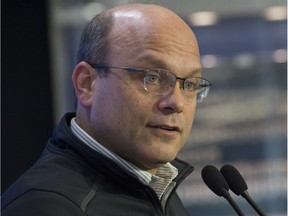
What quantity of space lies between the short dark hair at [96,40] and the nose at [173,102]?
0.20 m

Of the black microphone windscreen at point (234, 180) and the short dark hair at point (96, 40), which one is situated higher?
the short dark hair at point (96, 40)

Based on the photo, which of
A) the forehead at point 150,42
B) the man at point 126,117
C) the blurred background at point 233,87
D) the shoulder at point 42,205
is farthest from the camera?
the blurred background at point 233,87

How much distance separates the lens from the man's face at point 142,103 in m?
1.48

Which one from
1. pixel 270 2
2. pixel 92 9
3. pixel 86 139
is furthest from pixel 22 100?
pixel 86 139

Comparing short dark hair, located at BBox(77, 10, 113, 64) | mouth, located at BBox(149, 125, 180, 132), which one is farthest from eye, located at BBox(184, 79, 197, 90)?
short dark hair, located at BBox(77, 10, 113, 64)

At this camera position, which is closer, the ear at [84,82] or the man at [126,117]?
the man at [126,117]

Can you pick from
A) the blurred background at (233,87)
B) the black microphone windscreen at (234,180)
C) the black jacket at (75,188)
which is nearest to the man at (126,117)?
the black jacket at (75,188)

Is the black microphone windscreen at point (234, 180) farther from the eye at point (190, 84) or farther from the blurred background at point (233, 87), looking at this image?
the blurred background at point (233, 87)

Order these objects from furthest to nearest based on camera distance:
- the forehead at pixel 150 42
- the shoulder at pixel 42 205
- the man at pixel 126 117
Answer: the forehead at pixel 150 42 < the man at pixel 126 117 < the shoulder at pixel 42 205

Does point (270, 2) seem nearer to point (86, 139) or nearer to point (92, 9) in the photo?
point (92, 9)

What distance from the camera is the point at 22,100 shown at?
3.69 metres

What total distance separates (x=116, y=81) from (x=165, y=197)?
1.04 ft

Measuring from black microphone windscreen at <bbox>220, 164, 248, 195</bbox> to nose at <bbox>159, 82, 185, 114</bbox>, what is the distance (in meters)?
0.21

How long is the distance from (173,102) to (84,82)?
25 centimetres
